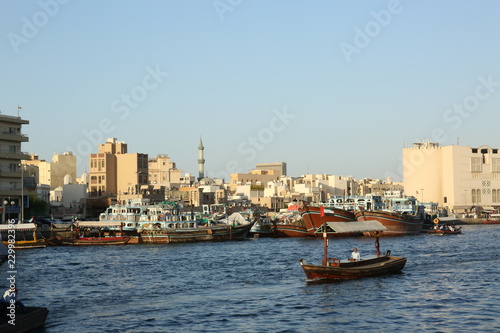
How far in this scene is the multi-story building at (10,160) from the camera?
101m

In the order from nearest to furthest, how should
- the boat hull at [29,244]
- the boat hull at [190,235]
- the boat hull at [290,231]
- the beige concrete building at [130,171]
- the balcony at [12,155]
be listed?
the boat hull at [29,244], the boat hull at [190,235], the balcony at [12,155], the boat hull at [290,231], the beige concrete building at [130,171]

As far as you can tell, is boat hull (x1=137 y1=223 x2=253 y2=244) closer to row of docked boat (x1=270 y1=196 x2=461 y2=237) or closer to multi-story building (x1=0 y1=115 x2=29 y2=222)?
row of docked boat (x1=270 y1=196 x2=461 y2=237)

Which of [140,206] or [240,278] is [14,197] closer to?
[140,206]

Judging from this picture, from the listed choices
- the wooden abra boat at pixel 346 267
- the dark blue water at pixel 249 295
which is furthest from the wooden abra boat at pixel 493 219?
the wooden abra boat at pixel 346 267

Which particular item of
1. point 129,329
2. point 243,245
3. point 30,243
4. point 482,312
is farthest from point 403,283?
point 30,243

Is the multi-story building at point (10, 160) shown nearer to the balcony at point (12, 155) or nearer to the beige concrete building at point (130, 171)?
the balcony at point (12, 155)

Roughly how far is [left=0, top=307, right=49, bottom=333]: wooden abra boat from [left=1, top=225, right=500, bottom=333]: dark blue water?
724mm

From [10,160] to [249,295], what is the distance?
70790 millimetres

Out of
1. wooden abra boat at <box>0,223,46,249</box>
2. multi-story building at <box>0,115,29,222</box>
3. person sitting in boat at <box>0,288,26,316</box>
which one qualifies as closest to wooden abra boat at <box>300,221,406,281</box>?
person sitting in boat at <box>0,288,26,316</box>

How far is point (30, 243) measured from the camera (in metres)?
79.1

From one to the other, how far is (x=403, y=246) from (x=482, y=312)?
45038 millimetres

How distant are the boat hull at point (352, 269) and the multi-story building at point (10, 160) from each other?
64996 mm

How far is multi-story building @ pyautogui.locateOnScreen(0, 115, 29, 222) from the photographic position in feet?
332

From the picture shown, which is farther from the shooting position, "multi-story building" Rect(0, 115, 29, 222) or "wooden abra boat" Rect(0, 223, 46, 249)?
"multi-story building" Rect(0, 115, 29, 222)
